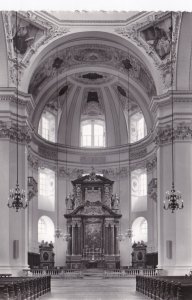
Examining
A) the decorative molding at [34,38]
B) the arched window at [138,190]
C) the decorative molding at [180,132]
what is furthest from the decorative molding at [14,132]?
the arched window at [138,190]

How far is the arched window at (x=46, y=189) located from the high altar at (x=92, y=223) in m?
1.00

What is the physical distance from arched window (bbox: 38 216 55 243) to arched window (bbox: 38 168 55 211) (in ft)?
2.17

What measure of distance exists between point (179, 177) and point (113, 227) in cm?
872

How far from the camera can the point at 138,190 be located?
93.4 feet

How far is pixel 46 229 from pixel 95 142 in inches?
237

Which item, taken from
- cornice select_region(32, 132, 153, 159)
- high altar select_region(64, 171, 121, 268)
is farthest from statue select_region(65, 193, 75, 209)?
cornice select_region(32, 132, 153, 159)

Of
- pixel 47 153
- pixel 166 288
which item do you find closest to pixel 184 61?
pixel 47 153

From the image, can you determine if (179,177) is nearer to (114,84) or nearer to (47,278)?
(47,278)

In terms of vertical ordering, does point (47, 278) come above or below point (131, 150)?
below

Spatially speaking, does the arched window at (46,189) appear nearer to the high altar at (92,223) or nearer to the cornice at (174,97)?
the high altar at (92,223)

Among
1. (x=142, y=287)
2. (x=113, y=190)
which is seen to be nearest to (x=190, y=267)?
(x=142, y=287)

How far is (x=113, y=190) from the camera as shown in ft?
94.4

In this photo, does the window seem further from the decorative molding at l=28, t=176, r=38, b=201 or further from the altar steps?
the altar steps

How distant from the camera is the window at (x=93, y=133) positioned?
29.8 m
